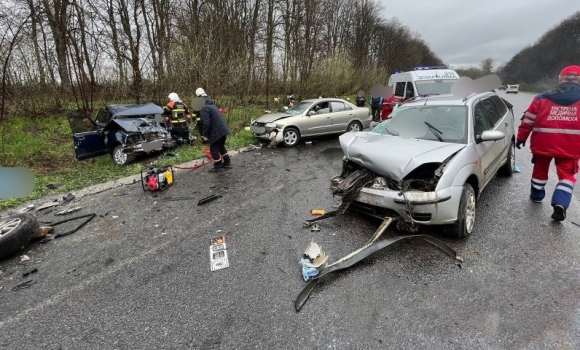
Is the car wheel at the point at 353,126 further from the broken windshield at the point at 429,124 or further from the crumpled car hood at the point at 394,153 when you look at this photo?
the crumpled car hood at the point at 394,153

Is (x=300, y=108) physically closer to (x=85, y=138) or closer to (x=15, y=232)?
(x=85, y=138)

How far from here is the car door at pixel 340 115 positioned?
9783 millimetres

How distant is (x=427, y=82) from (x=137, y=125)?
29.5 ft

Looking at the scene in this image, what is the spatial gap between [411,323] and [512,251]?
5.52 ft

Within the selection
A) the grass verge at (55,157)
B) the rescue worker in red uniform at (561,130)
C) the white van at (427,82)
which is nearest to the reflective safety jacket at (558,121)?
the rescue worker in red uniform at (561,130)

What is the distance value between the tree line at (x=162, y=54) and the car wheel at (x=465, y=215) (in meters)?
9.79

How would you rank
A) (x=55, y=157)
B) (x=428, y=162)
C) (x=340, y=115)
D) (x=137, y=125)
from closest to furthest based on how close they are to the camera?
(x=428, y=162) < (x=137, y=125) < (x=55, y=157) < (x=340, y=115)

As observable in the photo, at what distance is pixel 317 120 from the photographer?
944cm

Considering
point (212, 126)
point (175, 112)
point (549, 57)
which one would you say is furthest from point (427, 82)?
point (549, 57)

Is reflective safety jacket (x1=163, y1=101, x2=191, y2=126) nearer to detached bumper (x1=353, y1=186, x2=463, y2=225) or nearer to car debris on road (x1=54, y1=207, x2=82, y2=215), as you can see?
car debris on road (x1=54, y1=207, x2=82, y2=215)

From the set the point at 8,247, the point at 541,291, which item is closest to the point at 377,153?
the point at 541,291

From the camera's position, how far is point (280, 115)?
9438mm

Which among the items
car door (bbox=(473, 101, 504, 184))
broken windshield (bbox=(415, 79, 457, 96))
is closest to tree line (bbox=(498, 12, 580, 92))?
broken windshield (bbox=(415, 79, 457, 96))

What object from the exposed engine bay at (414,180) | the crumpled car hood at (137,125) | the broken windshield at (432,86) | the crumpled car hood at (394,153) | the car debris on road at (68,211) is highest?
the broken windshield at (432,86)
